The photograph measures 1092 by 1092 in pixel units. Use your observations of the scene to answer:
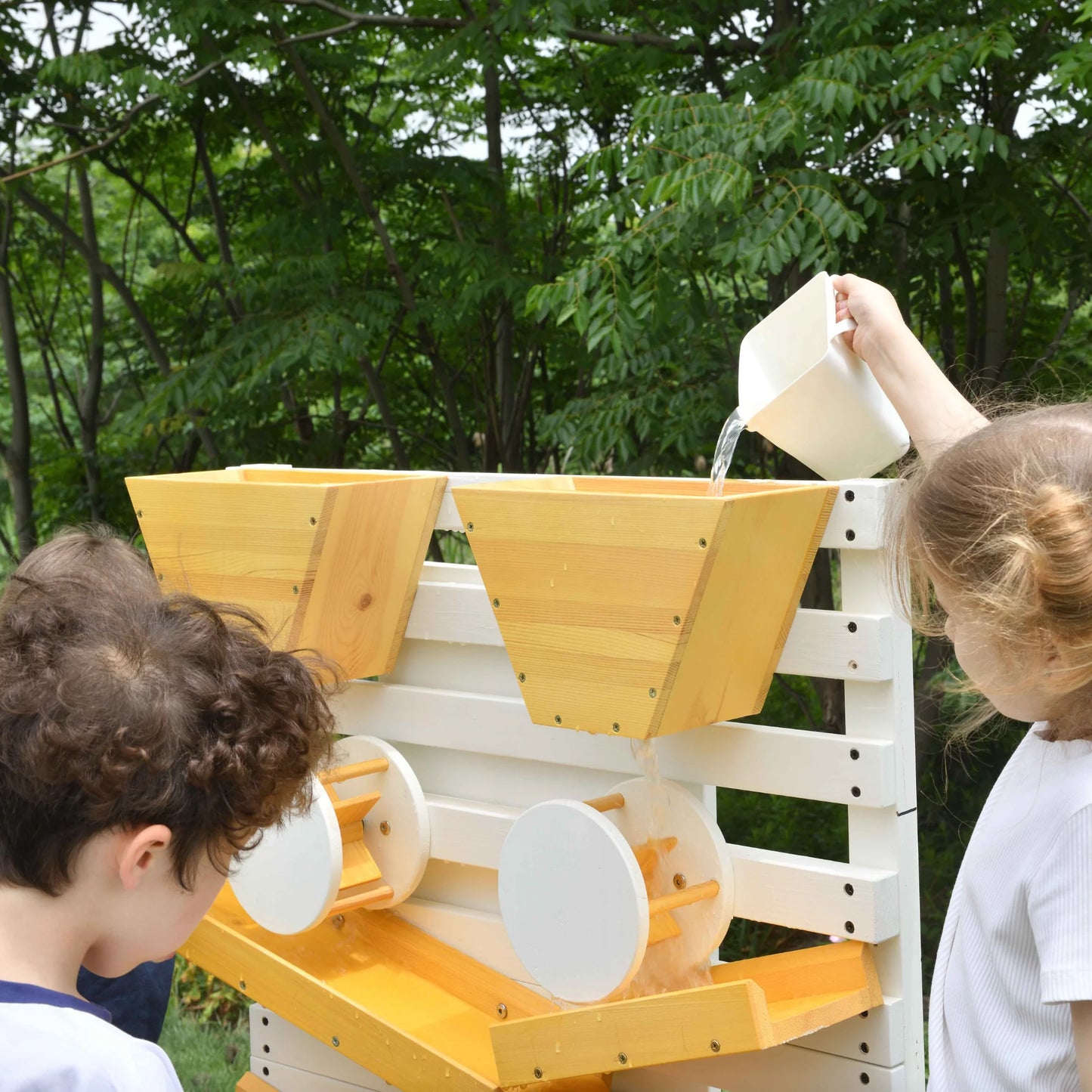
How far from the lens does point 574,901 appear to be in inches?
60.6

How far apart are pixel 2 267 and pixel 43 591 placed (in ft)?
15.4

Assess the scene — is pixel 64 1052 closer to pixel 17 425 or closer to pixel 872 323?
pixel 872 323

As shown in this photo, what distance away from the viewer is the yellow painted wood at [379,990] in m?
1.65

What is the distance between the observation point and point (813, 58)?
2.90 metres

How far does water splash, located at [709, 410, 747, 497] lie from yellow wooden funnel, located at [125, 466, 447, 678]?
45 cm

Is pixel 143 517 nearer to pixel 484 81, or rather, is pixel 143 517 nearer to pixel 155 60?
pixel 155 60

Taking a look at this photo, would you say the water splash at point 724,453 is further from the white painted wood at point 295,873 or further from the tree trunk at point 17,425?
the tree trunk at point 17,425

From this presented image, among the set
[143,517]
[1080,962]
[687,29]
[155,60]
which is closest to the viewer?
[1080,962]

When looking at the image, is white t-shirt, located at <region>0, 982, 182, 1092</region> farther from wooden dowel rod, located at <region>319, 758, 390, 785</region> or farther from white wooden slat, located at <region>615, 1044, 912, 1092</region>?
wooden dowel rod, located at <region>319, 758, 390, 785</region>

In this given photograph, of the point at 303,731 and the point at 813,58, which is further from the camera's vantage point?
the point at 813,58

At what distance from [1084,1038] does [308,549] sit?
43.8 inches

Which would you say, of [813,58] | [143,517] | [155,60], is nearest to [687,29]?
[813,58]

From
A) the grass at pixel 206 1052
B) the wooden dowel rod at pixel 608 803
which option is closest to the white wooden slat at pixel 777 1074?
the wooden dowel rod at pixel 608 803

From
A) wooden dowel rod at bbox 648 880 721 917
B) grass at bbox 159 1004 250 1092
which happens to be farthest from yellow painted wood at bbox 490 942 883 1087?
grass at bbox 159 1004 250 1092
